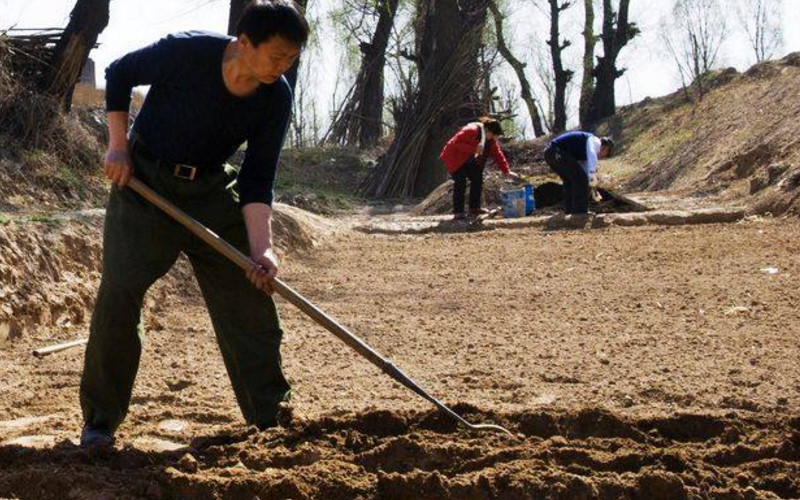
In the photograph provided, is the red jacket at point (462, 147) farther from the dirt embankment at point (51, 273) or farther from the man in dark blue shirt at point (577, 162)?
the dirt embankment at point (51, 273)

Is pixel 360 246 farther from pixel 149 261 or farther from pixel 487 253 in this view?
pixel 149 261

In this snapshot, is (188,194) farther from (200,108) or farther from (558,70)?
(558,70)

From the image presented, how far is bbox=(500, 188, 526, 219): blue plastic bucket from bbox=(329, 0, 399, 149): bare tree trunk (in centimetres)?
708

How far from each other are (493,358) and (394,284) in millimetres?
2991

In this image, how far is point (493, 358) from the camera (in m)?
5.73

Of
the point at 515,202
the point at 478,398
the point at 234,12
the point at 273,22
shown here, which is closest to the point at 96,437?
the point at 273,22

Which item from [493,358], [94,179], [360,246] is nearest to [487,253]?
[360,246]

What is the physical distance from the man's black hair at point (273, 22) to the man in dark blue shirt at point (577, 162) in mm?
9232

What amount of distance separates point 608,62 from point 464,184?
15607 mm

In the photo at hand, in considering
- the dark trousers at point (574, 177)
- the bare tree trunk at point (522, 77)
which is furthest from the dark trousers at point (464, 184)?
the bare tree trunk at point (522, 77)

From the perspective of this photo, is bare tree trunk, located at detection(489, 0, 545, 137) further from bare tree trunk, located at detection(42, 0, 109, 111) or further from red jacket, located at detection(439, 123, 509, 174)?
bare tree trunk, located at detection(42, 0, 109, 111)

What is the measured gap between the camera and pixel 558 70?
96.1 ft

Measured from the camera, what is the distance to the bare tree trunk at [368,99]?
20562 millimetres

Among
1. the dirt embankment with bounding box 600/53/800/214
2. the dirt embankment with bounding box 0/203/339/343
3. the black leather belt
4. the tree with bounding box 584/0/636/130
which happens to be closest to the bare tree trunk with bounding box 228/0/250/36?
the dirt embankment with bounding box 600/53/800/214
